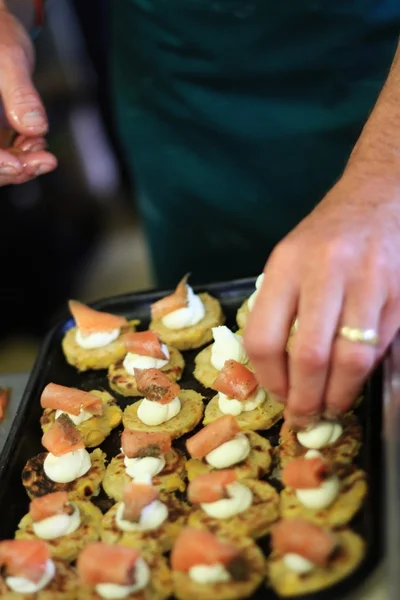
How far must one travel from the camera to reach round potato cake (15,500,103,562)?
1.73 metres

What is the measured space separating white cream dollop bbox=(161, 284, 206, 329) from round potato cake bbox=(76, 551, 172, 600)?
817 mm

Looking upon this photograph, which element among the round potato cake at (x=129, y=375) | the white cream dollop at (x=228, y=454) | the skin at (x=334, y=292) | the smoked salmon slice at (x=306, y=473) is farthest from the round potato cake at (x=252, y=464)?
the round potato cake at (x=129, y=375)

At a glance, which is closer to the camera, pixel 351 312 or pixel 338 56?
pixel 351 312

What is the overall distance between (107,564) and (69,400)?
0.59 meters

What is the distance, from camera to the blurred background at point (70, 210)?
4.38 metres

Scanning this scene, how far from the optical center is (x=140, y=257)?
527 centimetres

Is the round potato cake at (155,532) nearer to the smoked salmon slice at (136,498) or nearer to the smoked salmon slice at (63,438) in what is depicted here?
the smoked salmon slice at (136,498)

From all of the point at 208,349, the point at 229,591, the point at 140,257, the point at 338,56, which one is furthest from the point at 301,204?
the point at 140,257

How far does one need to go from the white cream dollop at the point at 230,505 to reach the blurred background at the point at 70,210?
2.69m

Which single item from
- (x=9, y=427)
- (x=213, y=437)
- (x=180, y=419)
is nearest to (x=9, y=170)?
(x=9, y=427)

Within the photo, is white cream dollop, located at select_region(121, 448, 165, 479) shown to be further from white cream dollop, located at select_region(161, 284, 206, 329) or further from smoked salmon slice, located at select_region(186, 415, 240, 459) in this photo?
white cream dollop, located at select_region(161, 284, 206, 329)

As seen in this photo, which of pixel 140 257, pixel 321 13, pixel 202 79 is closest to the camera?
pixel 321 13

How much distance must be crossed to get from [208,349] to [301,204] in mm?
828

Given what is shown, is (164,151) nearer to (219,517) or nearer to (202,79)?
(202,79)
